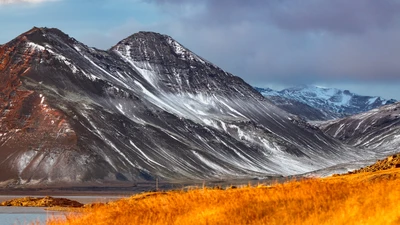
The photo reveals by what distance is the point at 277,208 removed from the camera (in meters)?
22.5

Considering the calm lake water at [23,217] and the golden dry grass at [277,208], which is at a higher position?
the golden dry grass at [277,208]

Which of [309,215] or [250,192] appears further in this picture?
[250,192]

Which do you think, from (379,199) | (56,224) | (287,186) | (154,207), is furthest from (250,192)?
(56,224)

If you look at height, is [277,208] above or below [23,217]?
above

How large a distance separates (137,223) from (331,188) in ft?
21.1

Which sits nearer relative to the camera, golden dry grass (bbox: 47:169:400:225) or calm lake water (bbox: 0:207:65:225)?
golden dry grass (bbox: 47:169:400:225)

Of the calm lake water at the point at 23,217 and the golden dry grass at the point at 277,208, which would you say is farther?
the calm lake water at the point at 23,217

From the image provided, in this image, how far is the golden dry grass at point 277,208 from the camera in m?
21.2

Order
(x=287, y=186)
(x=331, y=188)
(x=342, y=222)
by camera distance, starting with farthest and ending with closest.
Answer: (x=287, y=186) → (x=331, y=188) → (x=342, y=222)

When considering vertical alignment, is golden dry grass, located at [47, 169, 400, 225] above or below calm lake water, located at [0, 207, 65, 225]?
above

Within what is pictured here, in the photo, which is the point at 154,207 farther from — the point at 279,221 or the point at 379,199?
the point at 379,199

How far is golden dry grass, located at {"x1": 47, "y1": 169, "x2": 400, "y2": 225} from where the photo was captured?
2125 cm

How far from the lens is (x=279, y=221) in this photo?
21.4 m

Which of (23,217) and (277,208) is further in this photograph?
(23,217)
